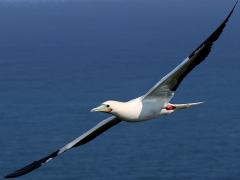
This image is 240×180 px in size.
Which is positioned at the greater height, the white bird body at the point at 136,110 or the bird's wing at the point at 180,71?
the bird's wing at the point at 180,71

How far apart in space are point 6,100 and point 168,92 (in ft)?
532

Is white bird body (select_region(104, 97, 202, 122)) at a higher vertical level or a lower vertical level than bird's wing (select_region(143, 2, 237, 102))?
lower

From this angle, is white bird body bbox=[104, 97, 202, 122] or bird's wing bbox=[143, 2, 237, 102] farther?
white bird body bbox=[104, 97, 202, 122]

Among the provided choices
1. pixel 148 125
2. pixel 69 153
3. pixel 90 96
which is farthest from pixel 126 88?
pixel 69 153

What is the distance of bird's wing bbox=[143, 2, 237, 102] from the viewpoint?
1219 inches

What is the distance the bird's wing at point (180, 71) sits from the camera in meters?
31.0

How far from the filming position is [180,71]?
31.4 metres

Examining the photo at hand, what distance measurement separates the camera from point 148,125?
17000 centimetres

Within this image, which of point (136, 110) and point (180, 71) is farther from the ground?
point (180, 71)

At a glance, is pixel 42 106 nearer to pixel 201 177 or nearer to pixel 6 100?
pixel 6 100

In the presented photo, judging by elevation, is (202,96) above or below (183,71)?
above

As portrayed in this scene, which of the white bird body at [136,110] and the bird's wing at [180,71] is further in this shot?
the white bird body at [136,110]

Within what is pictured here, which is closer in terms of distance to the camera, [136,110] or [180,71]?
[180,71]

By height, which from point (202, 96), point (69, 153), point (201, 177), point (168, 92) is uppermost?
point (202, 96)
